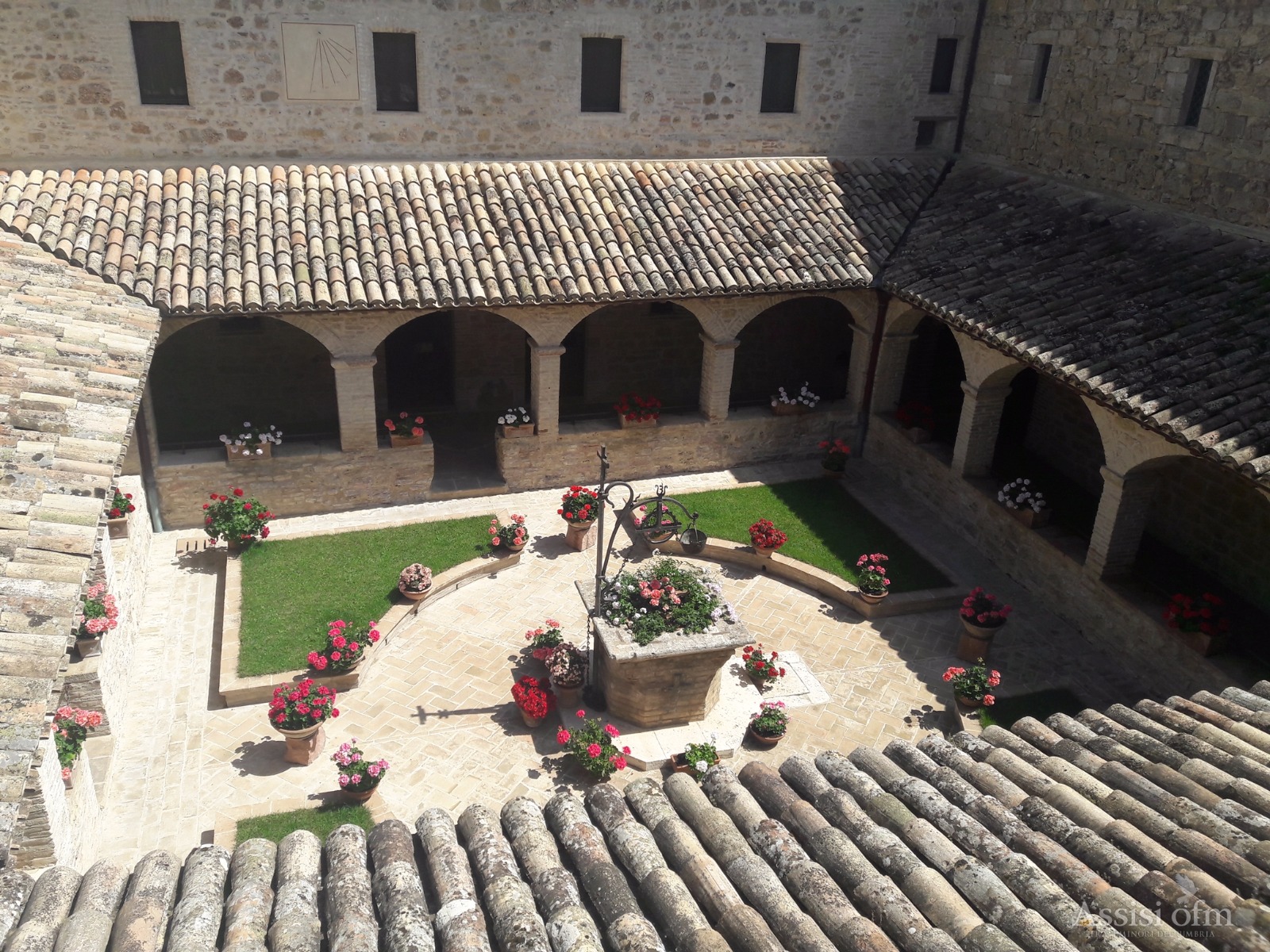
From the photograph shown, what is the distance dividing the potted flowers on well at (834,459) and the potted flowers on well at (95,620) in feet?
34.8

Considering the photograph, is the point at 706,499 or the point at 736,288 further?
the point at 706,499

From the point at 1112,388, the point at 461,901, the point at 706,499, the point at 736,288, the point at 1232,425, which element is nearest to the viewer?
the point at 461,901

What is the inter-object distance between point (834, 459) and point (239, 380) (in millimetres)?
9785

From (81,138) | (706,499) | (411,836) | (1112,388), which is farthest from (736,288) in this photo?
(411,836)

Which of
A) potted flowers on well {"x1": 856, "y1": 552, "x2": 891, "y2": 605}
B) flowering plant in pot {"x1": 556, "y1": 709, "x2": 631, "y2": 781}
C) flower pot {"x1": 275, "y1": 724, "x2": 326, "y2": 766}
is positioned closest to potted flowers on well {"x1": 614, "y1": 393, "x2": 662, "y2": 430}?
potted flowers on well {"x1": 856, "y1": 552, "x2": 891, "y2": 605}

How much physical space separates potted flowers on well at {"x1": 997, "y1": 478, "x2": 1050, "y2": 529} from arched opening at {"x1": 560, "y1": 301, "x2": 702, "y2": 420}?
5.71 meters

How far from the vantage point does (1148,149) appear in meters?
14.1

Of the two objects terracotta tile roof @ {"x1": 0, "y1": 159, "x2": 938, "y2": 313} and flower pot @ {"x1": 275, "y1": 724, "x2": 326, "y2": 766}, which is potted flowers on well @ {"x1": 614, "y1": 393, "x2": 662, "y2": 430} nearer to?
terracotta tile roof @ {"x1": 0, "y1": 159, "x2": 938, "y2": 313}

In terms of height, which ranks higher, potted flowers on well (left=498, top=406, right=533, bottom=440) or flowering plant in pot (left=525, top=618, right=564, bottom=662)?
potted flowers on well (left=498, top=406, right=533, bottom=440)

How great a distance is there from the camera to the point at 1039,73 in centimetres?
1598

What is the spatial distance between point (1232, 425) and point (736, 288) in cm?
676

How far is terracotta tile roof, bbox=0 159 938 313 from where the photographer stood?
42.8 feet

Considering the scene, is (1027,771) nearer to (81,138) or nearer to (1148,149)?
(1148,149)

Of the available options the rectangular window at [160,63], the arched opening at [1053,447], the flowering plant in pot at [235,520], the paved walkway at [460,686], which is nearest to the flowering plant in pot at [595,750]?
the paved walkway at [460,686]
